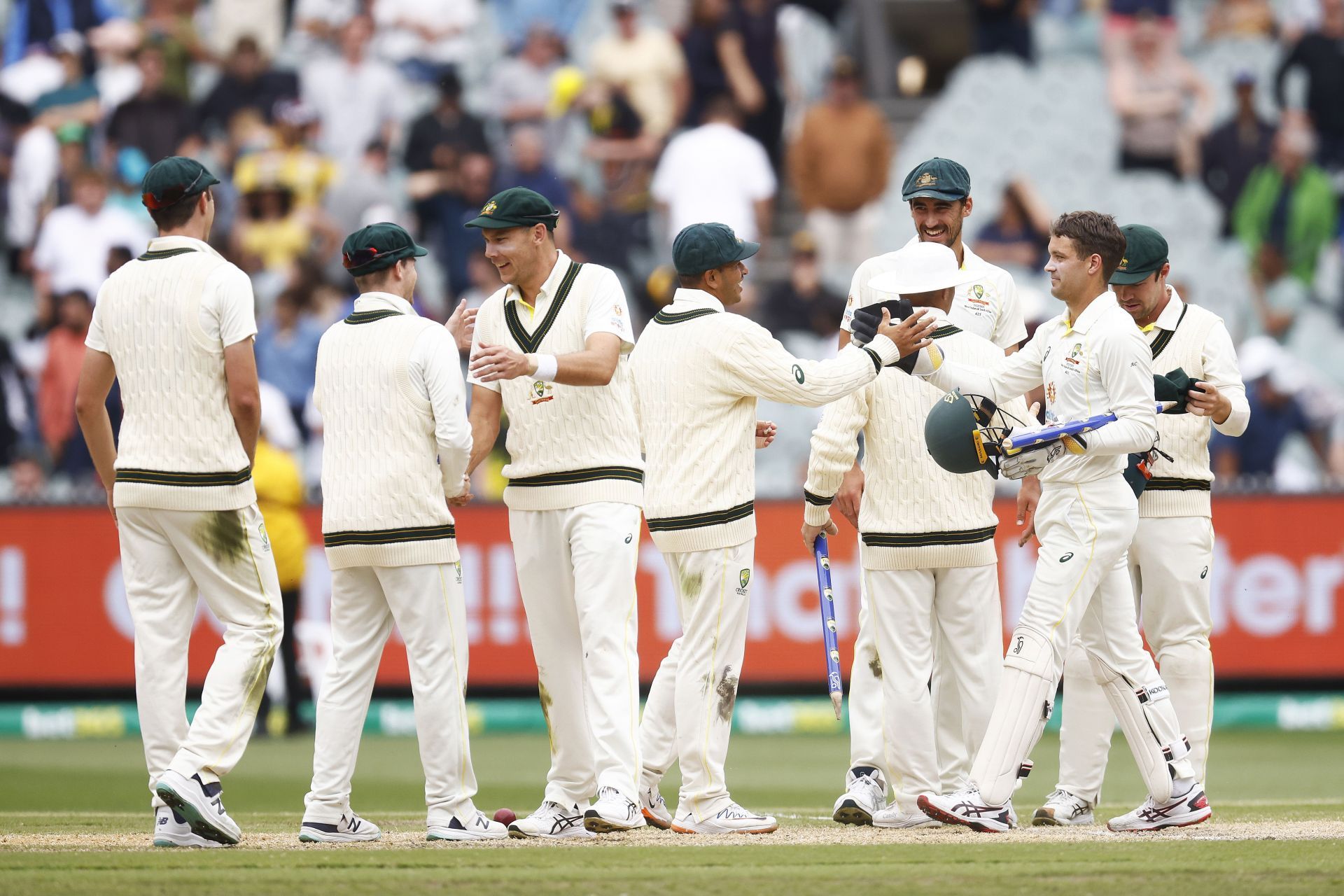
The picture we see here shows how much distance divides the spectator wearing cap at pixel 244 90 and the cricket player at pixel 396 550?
39.3ft

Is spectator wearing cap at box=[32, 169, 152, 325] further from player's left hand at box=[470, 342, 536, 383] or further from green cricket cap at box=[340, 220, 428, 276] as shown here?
player's left hand at box=[470, 342, 536, 383]

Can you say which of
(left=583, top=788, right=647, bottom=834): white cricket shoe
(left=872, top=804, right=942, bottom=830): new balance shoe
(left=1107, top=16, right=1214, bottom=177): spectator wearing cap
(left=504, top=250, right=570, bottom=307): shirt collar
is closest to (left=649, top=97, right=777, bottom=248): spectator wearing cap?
(left=1107, top=16, right=1214, bottom=177): spectator wearing cap

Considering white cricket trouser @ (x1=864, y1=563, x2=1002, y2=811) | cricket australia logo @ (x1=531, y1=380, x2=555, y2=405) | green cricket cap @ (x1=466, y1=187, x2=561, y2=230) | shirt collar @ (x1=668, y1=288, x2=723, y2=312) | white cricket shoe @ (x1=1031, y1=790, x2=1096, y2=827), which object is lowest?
white cricket shoe @ (x1=1031, y1=790, x2=1096, y2=827)

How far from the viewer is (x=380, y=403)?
24.6 feet

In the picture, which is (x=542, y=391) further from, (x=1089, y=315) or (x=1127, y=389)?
(x=1127, y=389)

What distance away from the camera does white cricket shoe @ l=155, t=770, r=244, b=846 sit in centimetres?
714

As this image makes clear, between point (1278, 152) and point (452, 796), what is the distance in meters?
12.5

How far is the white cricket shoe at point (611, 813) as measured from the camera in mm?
7504

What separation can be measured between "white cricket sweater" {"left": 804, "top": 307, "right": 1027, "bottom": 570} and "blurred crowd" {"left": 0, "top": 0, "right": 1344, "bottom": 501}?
26.2 feet

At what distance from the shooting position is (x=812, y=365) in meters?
7.77

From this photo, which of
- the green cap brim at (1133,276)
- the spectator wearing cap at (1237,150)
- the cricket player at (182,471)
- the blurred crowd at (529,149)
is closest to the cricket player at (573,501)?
the cricket player at (182,471)

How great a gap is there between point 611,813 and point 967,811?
1407mm

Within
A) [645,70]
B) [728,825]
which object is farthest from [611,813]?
[645,70]

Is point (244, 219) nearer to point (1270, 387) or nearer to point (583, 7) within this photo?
point (583, 7)
